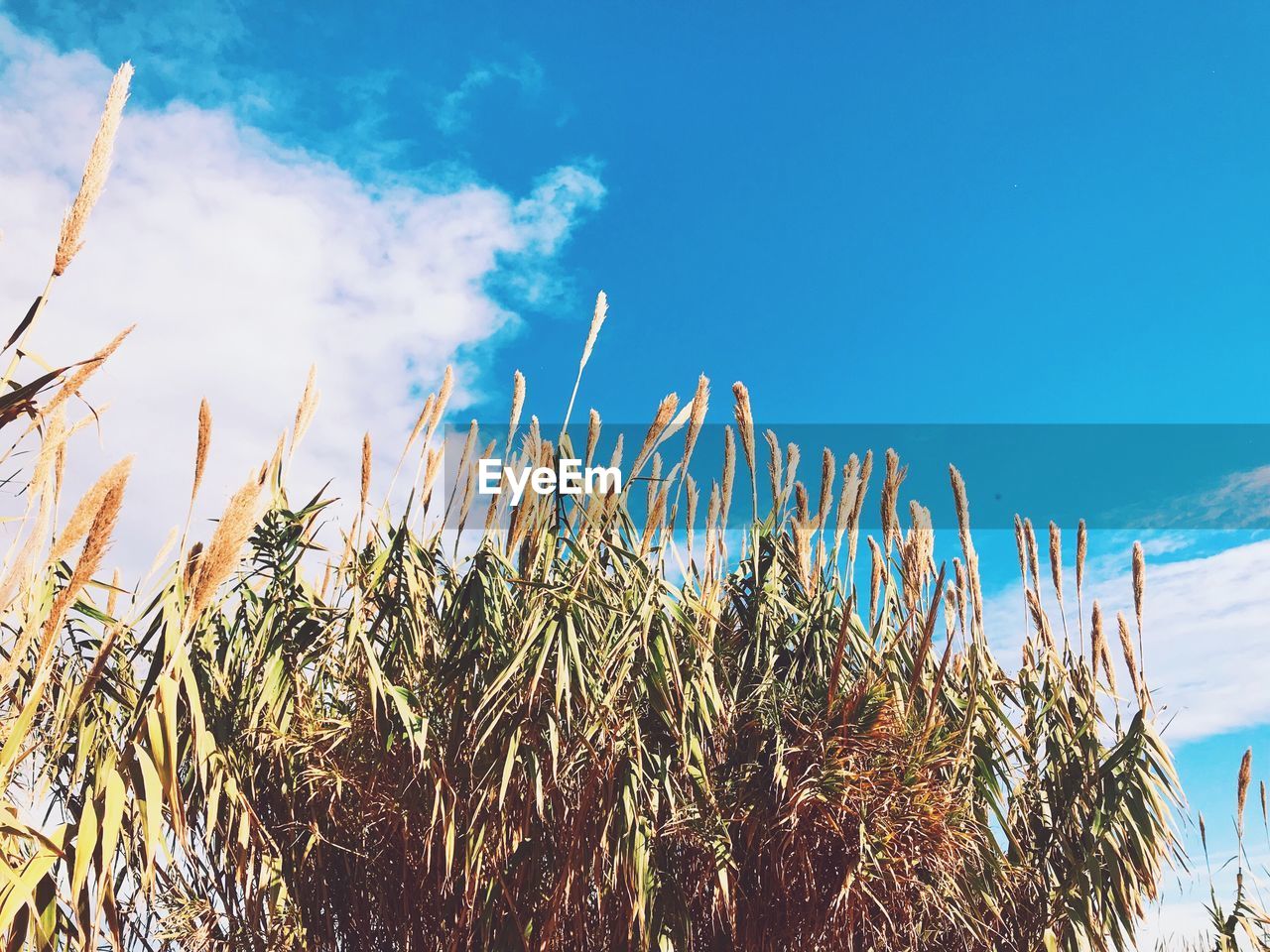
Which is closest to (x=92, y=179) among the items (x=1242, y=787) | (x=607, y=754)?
(x=607, y=754)

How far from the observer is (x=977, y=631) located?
2988mm

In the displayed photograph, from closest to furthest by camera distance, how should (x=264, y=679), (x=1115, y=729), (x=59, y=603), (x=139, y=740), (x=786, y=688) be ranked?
(x=59, y=603) → (x=139, y=740) → (x=264, y=679) → (x=786, y=688) → (x=1115, y=729)

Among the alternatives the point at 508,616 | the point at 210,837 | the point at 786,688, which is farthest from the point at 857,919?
the point at 210,837

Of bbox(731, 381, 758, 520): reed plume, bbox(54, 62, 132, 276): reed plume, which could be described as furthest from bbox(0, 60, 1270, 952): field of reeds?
bbox(54, 62, 132, 276): reed plume

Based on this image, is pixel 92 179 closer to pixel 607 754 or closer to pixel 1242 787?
pixel 607 754

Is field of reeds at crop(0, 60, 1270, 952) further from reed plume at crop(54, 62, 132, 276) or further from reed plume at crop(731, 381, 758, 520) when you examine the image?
reed plume at crop(54, 62, 132, 276)

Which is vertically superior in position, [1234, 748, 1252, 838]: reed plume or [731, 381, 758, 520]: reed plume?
[731, 381, 758, 520]: reed plume

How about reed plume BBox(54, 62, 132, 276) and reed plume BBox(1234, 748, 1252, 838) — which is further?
reed plume BBox(1234, 748, 1252, 838)

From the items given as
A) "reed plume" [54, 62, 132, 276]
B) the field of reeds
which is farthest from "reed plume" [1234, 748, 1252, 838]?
"reed plume" [54, 62, 132, 276]

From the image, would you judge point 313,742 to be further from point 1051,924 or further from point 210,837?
point 1051,924

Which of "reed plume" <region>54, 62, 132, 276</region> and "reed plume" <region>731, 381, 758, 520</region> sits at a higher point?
"reed plume" <region>731, 381, 758, 520</region>

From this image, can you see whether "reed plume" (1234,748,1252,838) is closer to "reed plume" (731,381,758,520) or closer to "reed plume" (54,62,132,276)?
"reed plume" (731,381,758,520)

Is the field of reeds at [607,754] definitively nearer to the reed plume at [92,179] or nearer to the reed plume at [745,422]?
the reed plume at [745,422]

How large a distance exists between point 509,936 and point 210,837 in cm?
80
